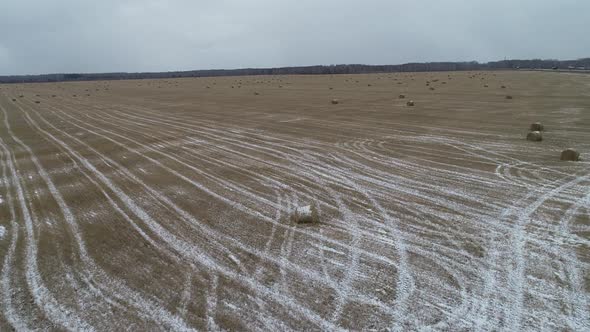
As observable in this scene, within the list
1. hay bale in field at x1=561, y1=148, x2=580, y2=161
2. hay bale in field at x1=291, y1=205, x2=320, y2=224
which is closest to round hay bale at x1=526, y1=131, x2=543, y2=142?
hay bale in field at x1=561, y1=148, x2=580, y2=161

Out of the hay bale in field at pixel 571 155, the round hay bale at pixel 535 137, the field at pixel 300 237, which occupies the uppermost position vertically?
the round hay bale at pixel 535 137

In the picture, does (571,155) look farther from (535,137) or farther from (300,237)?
(300,237)

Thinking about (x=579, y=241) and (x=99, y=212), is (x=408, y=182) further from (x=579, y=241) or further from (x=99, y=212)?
(x=99, y=212)

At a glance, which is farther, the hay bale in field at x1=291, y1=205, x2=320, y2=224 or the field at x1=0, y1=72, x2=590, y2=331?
the hay bale in field at x1=291, y1=205, x2=320, y2=224

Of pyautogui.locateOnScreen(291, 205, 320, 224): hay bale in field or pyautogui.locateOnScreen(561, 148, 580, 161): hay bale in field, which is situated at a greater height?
pyautogui.locateOnScreen(561, 148, 580, 161): hay bale in field

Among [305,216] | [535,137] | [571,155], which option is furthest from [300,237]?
[535,137]

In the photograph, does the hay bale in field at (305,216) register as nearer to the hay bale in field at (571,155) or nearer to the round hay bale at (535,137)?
the hay bale in field at (571,155)

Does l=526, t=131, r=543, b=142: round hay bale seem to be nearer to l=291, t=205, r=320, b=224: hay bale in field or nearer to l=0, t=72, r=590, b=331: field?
l=0, t=72, r=590, b=331: field

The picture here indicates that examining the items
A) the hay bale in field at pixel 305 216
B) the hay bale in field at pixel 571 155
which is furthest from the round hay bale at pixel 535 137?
the hay bale in field at pixel 305 216
